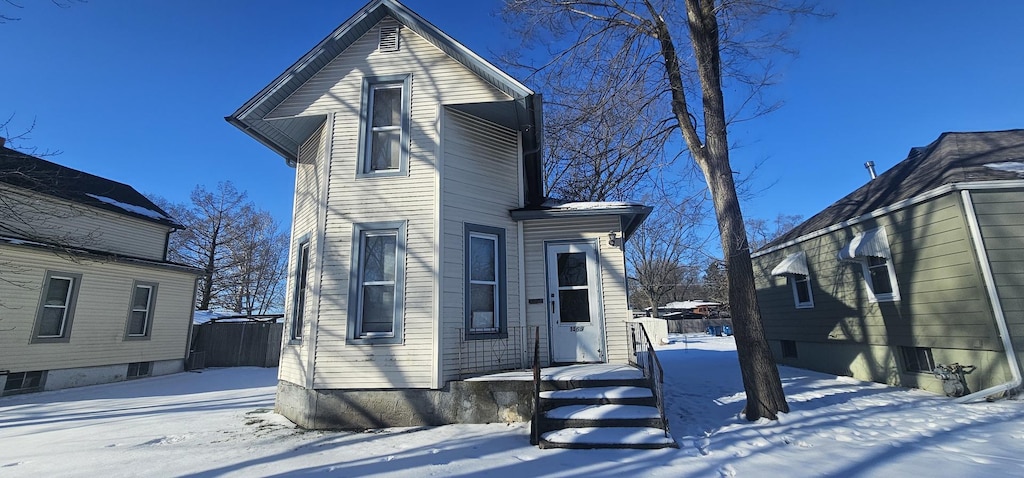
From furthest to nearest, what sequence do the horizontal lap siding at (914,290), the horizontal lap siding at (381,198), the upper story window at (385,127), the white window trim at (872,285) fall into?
the white window trim at (872,285), the horizontal lap siding at (914,290), the upper story window at (385,127), the horizontal lap siding at (381,198)

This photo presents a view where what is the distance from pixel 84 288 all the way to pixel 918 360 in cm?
1992

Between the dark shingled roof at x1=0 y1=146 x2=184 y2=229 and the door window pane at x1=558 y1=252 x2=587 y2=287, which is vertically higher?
the dark shingled roof at x1=0 y1=146 x2=184 y2=229

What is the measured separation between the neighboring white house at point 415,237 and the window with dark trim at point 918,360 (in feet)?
20.0

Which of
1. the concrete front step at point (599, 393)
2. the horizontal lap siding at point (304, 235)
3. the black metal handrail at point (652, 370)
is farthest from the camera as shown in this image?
the horizontal lap siding at point (304, 235)

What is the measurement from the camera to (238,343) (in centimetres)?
1730

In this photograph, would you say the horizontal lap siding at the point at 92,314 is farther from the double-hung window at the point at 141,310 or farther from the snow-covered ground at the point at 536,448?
the snow-covered ground at the point at 536,448

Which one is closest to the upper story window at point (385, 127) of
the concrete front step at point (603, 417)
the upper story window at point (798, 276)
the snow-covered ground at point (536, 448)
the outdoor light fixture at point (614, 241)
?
the outdoor light fixture at point (614, 241)

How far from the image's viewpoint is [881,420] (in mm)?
6121

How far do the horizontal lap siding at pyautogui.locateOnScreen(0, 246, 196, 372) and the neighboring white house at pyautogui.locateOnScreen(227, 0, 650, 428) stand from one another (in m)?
Answer: 7.47

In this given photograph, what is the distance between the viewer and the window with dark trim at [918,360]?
8.52 meters

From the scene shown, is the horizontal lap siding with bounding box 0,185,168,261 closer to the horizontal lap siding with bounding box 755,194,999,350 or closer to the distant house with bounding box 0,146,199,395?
the distant house with bounding box 0,146,199,395

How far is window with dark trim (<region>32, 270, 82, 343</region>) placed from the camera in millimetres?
11242

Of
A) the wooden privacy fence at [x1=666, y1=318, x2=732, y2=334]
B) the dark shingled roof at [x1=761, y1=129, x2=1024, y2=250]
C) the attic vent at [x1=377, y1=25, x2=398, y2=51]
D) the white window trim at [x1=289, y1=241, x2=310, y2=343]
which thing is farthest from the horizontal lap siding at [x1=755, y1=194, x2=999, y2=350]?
the wooden privacy fence at [x1=666, y1=318, x2=732, y2=334]

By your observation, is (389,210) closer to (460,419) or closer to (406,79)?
(406,79)
